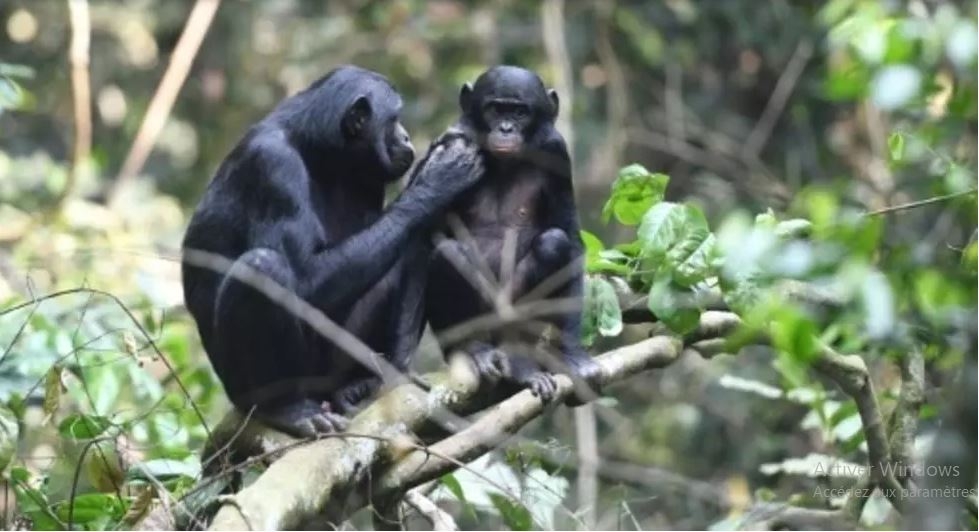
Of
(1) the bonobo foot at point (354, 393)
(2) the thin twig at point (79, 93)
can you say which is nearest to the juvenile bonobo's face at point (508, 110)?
(1) the bonobo foot at point (354, 393)

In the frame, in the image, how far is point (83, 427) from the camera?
5191mm

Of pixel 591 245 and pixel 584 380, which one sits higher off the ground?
pixel 591 245

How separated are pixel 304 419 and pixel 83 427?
2.30 feet

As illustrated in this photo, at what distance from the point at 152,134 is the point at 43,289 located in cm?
274

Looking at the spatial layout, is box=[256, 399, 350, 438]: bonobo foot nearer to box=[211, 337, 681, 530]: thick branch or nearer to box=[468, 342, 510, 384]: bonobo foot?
box=[211, 337, 681, 530]: thick branch

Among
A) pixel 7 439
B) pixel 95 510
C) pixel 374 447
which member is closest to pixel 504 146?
pixel 374 447

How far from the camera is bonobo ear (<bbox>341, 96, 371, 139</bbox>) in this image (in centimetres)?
582

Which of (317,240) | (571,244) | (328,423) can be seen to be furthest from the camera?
(571,244)

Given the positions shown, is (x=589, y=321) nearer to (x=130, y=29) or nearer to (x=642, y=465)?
(x=642, y=465)

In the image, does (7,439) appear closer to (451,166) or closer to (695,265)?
(451,166)

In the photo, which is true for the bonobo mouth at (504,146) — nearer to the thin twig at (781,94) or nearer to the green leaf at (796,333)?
the green leaf at (796,333)

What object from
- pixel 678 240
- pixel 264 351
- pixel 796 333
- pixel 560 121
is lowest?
pixel 560 121

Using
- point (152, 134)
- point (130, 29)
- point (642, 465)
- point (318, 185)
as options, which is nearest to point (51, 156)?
point (130, 29)

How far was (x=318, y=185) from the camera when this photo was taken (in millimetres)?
5863
